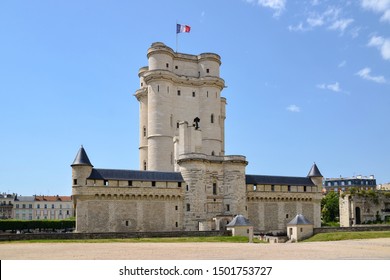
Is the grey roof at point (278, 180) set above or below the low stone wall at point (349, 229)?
above

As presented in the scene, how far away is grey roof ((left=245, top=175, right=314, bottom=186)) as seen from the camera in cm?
5192

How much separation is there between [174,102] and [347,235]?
88.8 feet

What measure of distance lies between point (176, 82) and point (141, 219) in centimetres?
2001

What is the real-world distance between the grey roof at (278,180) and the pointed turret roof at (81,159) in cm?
1764

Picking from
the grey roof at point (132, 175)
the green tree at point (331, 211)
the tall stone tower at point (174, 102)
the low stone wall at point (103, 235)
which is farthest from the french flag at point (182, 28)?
the green tree at point (331, 211)

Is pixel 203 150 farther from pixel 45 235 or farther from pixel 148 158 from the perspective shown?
pixel 45 235

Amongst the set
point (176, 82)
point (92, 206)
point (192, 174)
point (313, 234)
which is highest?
point (176, 82)

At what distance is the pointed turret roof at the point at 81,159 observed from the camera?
44.4 m

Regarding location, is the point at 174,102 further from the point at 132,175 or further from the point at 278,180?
the point at 278,180

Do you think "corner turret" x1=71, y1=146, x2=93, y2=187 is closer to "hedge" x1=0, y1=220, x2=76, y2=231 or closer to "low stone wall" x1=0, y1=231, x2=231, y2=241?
"low stone wall" x1=0, y1=231, x2=231, y2=241

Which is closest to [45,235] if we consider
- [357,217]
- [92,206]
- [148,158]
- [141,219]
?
[92,206]

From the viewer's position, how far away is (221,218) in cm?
4694

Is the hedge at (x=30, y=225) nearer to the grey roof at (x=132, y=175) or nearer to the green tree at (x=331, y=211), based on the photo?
the grey roof at (x=132, y=175)
